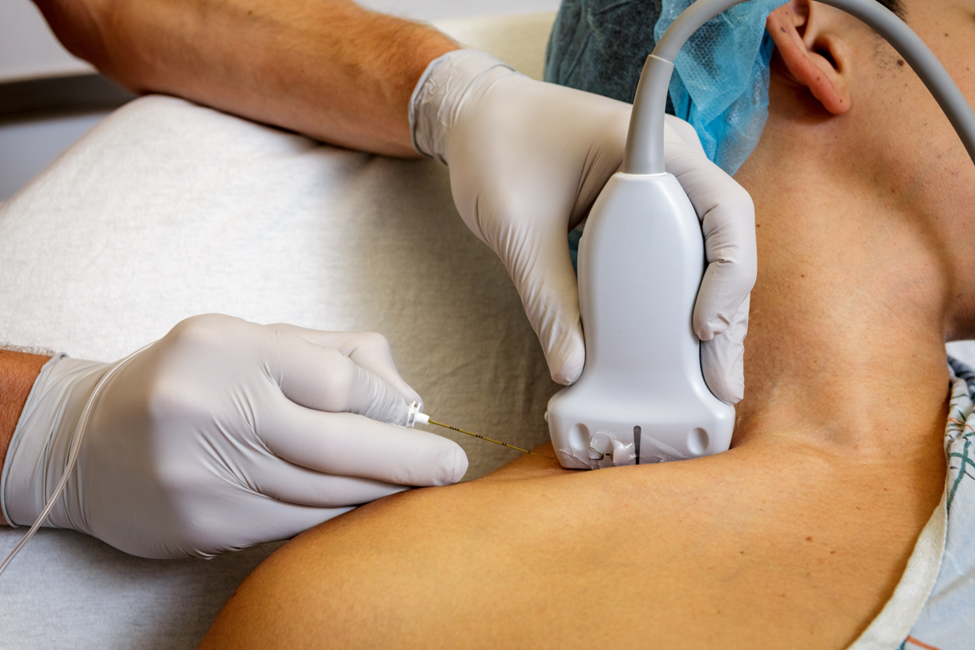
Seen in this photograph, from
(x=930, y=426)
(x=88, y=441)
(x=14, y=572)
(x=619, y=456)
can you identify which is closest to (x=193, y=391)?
→ (x=88, y=441)

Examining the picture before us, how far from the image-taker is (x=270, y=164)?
122 cm

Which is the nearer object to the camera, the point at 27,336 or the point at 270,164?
the point at 27,336

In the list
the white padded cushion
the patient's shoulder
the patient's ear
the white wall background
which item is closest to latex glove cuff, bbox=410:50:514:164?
the white padded cushion

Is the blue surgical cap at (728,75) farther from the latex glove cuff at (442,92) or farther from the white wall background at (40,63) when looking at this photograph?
the white wall background at (40,63)

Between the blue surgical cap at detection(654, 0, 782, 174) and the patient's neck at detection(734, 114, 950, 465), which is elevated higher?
the blue surgical cap at detection(654, 0, 782, 174)

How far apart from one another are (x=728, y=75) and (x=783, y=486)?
53cm

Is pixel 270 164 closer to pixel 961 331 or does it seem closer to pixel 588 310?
pixel 588 310

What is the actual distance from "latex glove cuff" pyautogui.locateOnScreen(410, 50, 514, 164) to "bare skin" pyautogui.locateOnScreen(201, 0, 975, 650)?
0.45 m

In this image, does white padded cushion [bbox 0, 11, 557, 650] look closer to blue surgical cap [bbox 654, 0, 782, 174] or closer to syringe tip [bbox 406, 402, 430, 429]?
syringe tip [bbox 406, 402, 430, 429]

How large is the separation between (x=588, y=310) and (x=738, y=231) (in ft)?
0.60

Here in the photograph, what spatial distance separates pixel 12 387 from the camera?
2.79 ft

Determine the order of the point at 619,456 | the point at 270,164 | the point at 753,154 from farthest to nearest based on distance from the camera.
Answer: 1. the point at 270,164
2. the point at 753,154
3. the point at 619,456

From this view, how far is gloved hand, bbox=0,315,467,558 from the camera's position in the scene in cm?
71

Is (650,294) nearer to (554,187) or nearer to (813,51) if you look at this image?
(554,187)
